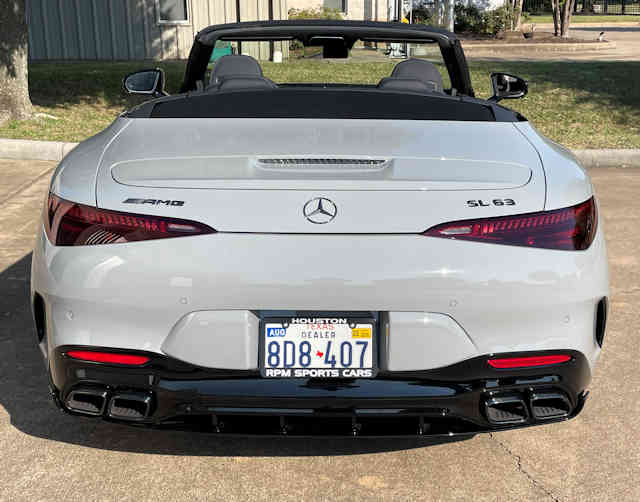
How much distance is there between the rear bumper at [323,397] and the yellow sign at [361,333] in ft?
0.46

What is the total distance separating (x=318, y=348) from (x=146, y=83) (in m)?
2.25

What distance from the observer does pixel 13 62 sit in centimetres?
1092

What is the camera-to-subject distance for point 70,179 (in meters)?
2.75

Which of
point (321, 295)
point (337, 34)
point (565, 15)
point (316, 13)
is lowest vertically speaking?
point (565, 15)

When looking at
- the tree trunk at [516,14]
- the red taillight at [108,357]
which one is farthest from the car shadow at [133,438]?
the tree trunk at [516,14]

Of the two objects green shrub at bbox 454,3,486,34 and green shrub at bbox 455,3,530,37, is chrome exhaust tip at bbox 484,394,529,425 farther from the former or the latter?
green shrub at bbox 454,3,486,34

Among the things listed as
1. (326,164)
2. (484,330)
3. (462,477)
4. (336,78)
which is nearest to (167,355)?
(326,164)

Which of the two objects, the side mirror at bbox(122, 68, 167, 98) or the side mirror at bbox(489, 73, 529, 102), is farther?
the side mirror at bbox(489, 73, 529, 102)

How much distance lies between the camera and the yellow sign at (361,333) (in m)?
2.46

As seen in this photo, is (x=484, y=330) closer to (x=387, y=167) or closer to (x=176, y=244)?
(x=387, y=167)

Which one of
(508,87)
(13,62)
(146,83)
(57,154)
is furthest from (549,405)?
(13,62)

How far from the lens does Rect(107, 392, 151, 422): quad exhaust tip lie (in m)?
2.56

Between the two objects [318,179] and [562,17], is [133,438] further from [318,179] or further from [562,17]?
[562,17]

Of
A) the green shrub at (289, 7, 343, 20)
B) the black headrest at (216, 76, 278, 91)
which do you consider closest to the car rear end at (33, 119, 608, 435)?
the black headrest at (216, 76, 278, 91)
